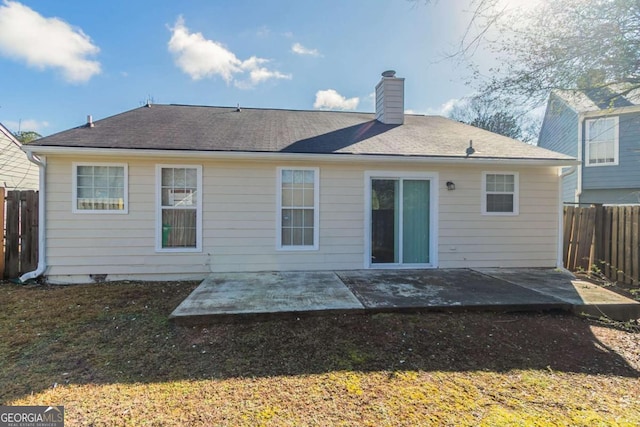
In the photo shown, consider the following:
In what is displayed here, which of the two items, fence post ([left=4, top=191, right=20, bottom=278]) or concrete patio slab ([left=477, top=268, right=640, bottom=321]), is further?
fence post ([left=4, top=191, right=20, bottom=278])

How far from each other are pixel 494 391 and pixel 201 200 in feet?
18.1

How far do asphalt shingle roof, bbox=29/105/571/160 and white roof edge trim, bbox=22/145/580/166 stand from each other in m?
0.09

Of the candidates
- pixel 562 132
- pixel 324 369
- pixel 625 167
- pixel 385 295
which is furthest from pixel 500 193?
pixel 562 132

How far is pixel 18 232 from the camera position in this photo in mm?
5996

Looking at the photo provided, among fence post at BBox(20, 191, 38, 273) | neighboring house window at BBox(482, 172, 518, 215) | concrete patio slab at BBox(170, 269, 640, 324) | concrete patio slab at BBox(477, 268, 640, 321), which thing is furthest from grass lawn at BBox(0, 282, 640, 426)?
neighboring house window at BBox(482, 172, 518, 215)

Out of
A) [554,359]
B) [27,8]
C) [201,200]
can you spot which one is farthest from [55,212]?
[554,359]

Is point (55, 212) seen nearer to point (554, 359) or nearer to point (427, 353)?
point (427, 353)

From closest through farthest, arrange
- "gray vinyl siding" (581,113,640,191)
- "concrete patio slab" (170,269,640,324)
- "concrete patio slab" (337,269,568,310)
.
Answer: "concrete patio slab" (170,269,640,324)
"concrete patio slab" (337,269,568,310)
"gray vinyl siding" (581,113,640,191)

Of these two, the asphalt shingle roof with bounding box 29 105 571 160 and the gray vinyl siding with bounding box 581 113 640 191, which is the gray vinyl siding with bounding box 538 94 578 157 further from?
the asphalt shingle roof with bounding box 29 105 571 160

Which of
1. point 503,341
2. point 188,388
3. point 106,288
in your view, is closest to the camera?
point 188,388

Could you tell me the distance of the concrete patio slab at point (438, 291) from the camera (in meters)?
4.36

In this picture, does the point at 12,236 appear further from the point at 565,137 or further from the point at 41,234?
the point at 565,137

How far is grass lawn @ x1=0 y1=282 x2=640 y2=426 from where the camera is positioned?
226cm

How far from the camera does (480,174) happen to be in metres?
6.72
